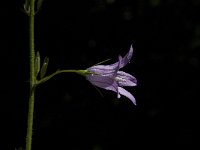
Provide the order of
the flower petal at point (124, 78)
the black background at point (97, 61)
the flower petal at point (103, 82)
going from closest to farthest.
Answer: the flower petal at point (103, 82)
the flower petal at point (124, 78)
the black background at point (97, 61)

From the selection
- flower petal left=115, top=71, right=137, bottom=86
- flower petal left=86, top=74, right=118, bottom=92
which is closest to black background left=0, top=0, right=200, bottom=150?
flower petal left=115, top=71, right=137, bottom=86

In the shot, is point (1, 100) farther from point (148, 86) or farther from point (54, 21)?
point (148, 86)

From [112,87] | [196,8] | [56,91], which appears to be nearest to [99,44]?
[56,91]

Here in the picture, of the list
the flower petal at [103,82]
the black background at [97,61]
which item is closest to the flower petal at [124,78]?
the flower petal at [103,82]

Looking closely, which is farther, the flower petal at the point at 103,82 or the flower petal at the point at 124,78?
the flower petal at the point at 124,78

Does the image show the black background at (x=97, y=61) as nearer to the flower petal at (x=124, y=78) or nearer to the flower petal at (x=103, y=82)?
the flower petal at (x=124, y=78)

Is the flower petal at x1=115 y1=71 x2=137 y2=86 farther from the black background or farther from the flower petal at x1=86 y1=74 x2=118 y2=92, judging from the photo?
the black background

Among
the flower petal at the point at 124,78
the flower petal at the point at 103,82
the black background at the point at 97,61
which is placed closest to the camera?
the flower petal at the point at 103,82
